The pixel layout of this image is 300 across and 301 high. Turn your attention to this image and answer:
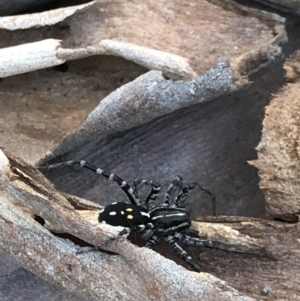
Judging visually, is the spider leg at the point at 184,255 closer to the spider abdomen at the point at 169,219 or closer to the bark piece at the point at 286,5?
the spider abdomen at the point at 169,219

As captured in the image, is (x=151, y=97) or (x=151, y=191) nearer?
(x=151, y=97)

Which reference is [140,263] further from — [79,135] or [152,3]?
[152,3]

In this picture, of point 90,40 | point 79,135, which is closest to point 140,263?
point 79,135

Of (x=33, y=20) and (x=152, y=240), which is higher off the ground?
(x=33, y=20)

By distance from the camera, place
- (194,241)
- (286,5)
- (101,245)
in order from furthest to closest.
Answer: (286,5) < (194,241) < (101,245)

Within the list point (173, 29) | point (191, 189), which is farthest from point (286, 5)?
point (191, 189)

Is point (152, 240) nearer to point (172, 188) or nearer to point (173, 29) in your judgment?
point (172, 188)

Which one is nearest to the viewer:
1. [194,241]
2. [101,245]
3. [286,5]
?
[101,245]

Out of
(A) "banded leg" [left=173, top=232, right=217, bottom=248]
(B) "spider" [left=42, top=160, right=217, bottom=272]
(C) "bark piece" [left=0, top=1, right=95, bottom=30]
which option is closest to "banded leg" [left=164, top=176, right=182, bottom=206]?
(B) "spider" [left=42, top=160, right=217, bottom=272]
